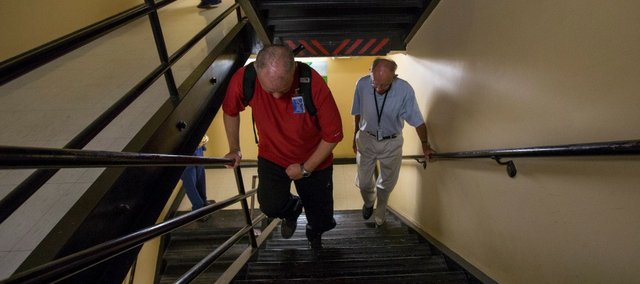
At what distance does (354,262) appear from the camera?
2.32 m

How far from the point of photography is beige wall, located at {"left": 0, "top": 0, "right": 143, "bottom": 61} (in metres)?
2.54

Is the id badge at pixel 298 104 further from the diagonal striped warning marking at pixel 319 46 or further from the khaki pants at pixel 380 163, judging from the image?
the diagonal striped warning marking at pixel 319 46

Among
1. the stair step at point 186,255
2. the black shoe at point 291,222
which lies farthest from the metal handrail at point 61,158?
the stair step at point 186,255

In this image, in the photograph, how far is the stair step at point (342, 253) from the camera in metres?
2.44

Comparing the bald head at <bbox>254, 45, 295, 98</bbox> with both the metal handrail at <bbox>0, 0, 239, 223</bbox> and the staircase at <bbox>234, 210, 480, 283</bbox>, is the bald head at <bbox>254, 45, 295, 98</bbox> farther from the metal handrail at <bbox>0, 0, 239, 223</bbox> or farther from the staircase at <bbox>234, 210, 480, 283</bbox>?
the staircase at <bbox>234, 210, 480, 283</bbox>

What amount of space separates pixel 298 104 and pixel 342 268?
4.14ft

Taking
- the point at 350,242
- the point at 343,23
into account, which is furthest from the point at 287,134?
the point at 343,23

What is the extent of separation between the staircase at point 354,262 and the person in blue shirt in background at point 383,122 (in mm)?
577

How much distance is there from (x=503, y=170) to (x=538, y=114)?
0.42 meters

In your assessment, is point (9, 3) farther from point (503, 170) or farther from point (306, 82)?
point (503, 170)

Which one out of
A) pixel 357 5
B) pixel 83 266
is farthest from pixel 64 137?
pixel 357 5

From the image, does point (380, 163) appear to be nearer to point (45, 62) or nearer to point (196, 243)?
point (45, 62)

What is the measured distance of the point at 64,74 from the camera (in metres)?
2.23

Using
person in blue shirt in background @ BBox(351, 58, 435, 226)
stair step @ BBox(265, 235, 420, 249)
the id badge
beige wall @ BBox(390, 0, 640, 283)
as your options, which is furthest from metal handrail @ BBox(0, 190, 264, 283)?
person in blue shirt in background @ BBox(351, 58, 435, 226)
